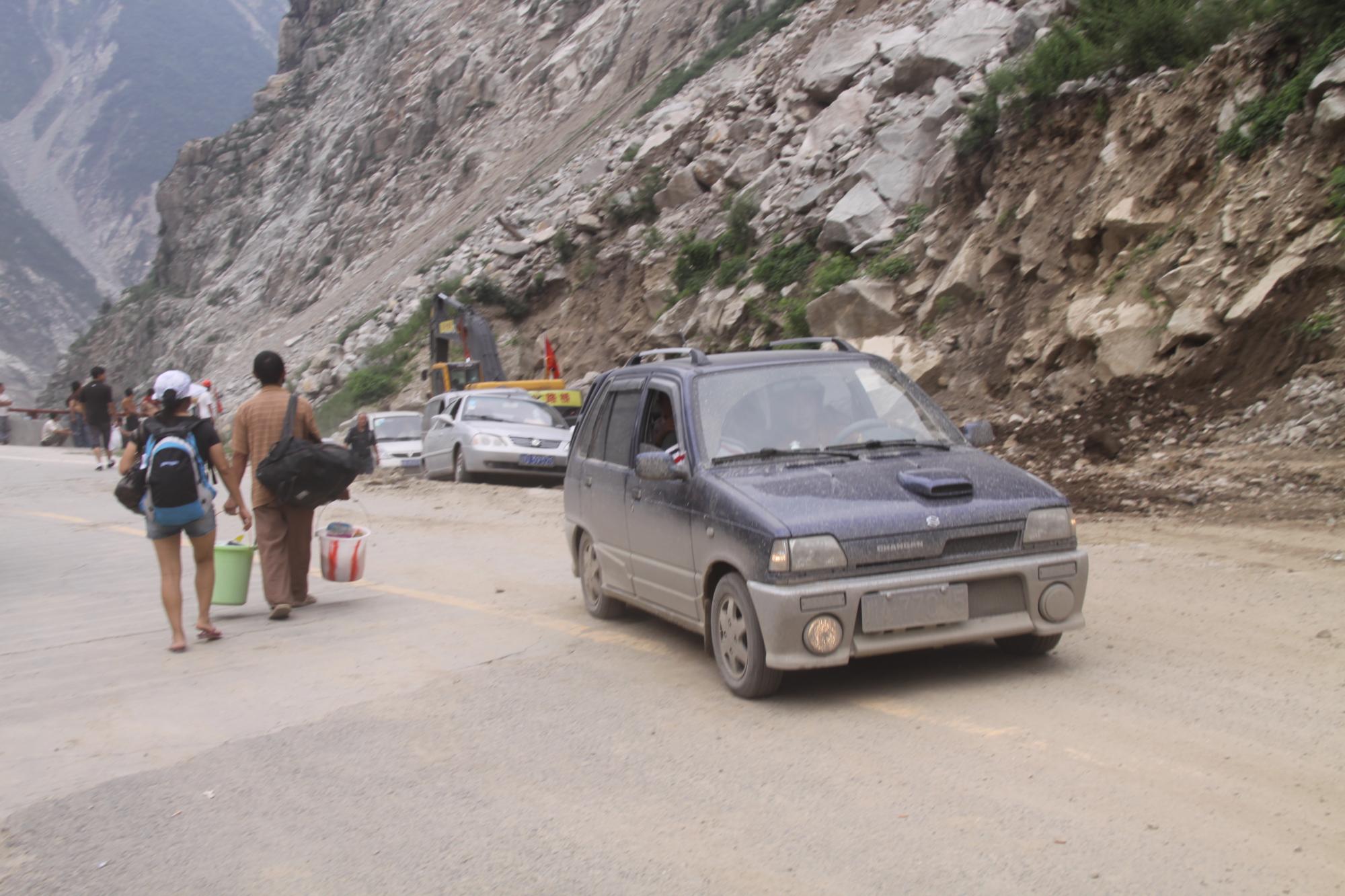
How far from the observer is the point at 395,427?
25109 millimetres

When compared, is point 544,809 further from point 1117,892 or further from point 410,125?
point 410,125

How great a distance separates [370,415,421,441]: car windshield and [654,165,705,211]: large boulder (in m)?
9.29

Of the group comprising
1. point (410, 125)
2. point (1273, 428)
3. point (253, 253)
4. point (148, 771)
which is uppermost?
point (410, 125)

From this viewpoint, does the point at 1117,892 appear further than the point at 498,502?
No

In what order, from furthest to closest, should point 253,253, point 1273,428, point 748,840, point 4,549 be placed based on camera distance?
1. point 253,253
2. point 4,549
3. point 1273,428
4. point 748,840

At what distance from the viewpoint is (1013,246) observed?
17.0 meters

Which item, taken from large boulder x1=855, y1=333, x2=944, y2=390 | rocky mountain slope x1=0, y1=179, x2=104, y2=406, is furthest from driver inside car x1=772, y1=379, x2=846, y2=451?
rocky mountain slope x1=0, y1=179, x2=104, y2=406

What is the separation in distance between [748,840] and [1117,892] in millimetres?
1218

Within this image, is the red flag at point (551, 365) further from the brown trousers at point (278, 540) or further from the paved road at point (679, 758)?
the paved road at point (679, 758)

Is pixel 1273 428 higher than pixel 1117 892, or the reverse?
pixel 1273 428

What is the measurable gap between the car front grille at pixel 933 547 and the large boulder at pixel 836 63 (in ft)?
74.6

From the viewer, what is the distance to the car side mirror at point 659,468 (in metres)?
6.53

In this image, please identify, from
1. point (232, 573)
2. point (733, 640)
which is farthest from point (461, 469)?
point (733, 640)

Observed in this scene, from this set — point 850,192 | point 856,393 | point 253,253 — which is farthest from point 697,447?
point 253,253
